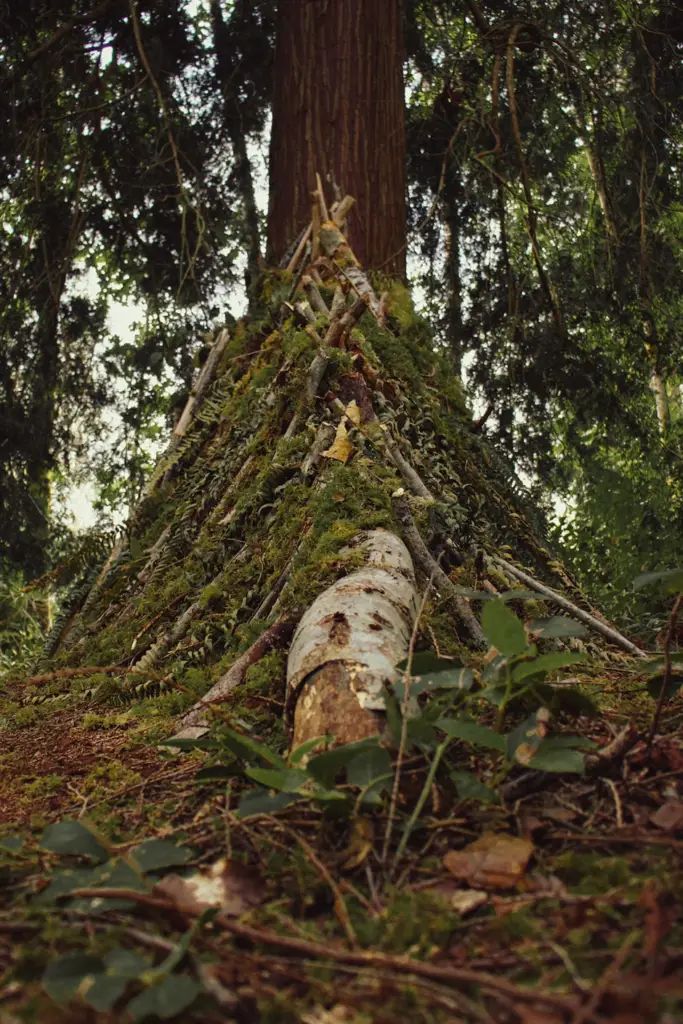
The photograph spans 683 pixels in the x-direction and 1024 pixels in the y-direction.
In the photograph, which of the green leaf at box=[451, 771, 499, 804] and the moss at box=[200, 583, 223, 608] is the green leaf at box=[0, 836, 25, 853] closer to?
the green leaf at box=[451, 771, 499, 804]

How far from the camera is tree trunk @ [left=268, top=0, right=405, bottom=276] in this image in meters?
4.92

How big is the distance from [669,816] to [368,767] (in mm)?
457

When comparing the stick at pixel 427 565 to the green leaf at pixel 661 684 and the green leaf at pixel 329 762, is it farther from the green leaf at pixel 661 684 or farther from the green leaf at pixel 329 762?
the green leaf at pixel 329 762

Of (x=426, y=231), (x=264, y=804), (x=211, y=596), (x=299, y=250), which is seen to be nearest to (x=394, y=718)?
(x=264, y=804)

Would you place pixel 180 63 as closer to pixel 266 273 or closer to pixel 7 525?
pixel 266 273

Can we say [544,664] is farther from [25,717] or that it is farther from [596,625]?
[25,717]

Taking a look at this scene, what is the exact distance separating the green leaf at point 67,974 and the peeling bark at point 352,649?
0.63 meters

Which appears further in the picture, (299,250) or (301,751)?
(299,250)

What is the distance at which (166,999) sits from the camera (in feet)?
2.75

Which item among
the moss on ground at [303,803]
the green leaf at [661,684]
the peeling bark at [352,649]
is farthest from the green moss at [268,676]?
the green leaf at [661,684]

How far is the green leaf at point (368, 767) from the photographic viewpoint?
124 centimetres

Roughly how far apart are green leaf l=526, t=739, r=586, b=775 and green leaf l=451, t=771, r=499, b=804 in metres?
0.08

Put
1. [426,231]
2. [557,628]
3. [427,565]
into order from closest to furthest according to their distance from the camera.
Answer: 1. [557,628]
2. [427,565]
3. [426,231]

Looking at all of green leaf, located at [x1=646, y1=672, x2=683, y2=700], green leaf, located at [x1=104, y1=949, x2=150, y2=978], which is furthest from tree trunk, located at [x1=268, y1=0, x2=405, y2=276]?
green leaf, located at [x1=104, y1=949, x2=150, y2=978]
